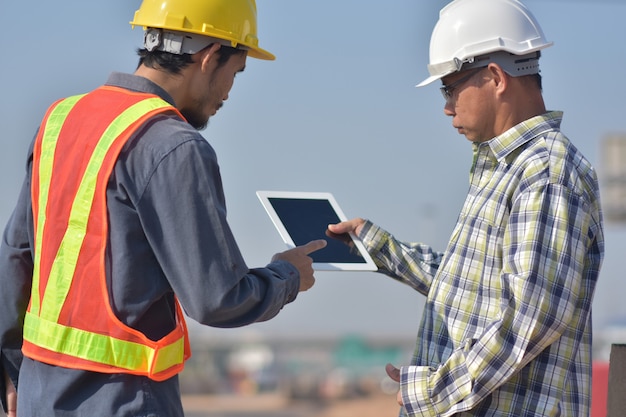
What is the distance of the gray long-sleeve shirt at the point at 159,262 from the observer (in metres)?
3.14

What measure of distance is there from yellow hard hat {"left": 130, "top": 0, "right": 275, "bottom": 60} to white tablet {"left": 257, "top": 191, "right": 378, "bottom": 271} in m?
0.63

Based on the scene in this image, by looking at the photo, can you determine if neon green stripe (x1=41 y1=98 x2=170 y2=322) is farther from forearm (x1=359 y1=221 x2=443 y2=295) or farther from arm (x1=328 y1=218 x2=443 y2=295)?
forearm (x1=359 y1=221 x2=443 y2=295)

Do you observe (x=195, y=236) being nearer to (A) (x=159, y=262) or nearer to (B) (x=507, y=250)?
(A) (x=159, y=262)

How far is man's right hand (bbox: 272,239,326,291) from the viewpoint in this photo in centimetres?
358

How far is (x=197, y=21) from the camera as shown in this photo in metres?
3.60

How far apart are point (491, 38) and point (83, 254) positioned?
5.17 ft

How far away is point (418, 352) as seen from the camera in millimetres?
3805

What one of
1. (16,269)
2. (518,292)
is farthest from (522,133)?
(16,269)

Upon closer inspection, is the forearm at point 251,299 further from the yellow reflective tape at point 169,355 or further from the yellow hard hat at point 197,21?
the yellow hard hat at point 197,21

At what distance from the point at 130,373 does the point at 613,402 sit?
194 centimetres

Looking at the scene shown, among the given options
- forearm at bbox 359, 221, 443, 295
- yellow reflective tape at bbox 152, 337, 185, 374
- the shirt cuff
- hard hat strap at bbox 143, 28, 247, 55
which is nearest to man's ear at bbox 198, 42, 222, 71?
hard hat strap at bbox 143, 28, 247, 55

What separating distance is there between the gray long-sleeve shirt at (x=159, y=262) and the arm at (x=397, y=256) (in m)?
1.06

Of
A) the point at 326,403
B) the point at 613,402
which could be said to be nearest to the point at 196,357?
the point at 326,403

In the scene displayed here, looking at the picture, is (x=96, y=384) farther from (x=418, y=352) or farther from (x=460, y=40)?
(x=460, y=40)
